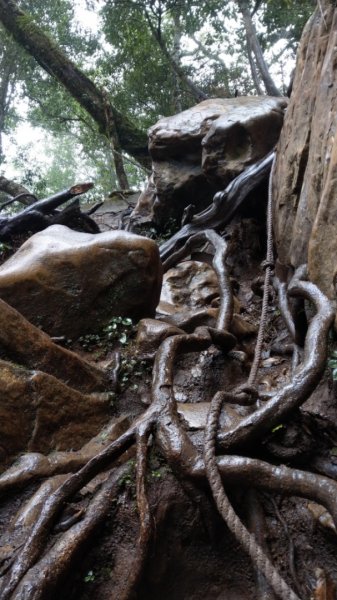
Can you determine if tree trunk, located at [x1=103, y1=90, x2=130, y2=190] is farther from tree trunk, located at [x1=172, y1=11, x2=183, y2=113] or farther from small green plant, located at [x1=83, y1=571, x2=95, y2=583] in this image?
small green plant, located at [x1=83, y1=571, x2=95, y2=583]

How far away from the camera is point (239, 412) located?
10.1 feet

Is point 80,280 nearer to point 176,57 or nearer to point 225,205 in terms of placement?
point 225,205

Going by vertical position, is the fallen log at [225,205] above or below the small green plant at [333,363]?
above

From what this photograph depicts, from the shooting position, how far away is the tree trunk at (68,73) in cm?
1203

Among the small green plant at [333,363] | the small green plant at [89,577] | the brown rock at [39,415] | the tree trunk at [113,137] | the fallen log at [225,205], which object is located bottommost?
the small green plant at [89,577]

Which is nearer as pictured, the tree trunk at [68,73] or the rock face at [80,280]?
the rock face at [80,280]

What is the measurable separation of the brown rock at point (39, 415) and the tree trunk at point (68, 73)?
10411 millimetres

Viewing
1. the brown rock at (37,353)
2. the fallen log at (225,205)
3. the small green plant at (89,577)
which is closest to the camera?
the small green plant at (89,577)

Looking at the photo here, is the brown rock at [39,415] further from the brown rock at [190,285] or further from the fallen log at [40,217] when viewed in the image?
the fallen log at [40,217]

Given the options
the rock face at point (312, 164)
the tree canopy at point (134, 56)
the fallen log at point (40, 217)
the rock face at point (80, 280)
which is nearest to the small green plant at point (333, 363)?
the rock face at point (312, 164)

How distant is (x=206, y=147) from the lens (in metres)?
7.24

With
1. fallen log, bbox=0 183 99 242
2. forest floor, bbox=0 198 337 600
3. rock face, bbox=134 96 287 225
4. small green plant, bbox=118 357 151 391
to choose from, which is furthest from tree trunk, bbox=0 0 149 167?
forest floor, bbox=0 198 337 600

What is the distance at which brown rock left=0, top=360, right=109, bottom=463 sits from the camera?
2734mm

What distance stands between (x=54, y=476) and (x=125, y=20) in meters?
12.4
